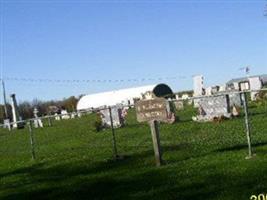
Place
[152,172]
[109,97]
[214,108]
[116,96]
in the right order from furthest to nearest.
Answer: [109,97]
[116,96]
[214,108]
[152,172]

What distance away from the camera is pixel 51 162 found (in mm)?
17469

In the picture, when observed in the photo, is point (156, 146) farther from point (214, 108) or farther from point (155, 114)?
point (214, 108)

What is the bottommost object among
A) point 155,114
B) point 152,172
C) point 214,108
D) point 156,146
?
point 152,172

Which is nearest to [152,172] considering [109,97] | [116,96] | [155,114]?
[155,114]

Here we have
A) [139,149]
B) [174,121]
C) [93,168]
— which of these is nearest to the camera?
[93,168]

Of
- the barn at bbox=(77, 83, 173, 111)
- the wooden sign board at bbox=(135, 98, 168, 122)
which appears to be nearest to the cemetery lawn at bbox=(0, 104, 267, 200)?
the wooden sign board at bbox=(135, 98, 168, 122)

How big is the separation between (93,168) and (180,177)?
3.78 meters

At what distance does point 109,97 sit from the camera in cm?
9825

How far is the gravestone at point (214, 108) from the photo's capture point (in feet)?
83.6

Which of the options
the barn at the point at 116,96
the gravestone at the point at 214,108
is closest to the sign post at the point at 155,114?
the gravestone at the point at 214,108

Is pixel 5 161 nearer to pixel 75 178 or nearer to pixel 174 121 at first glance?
pixel 75 178

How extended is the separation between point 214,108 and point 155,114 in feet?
43.0

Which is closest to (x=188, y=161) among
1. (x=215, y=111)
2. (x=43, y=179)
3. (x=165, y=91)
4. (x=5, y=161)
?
(x=43, y=179)

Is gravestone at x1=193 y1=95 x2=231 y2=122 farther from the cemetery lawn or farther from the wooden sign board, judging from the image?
the wooden sign board
